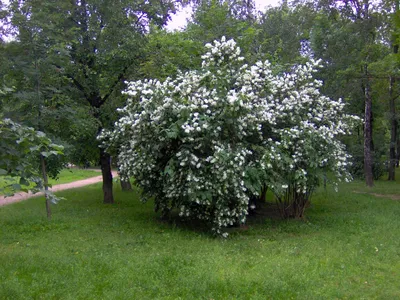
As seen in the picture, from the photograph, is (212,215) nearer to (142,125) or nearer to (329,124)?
(142,125)

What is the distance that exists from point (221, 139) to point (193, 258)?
295 centimetres

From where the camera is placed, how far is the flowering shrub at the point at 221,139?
28.7ft

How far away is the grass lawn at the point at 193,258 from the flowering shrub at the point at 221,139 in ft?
3.00

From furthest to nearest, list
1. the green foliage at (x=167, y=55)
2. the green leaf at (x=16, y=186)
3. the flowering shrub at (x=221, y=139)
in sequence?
the green foliage at (x=167, y=55) < the flowering shrub at (x=221, y=139) < the green leaf at (x=16, y=186)

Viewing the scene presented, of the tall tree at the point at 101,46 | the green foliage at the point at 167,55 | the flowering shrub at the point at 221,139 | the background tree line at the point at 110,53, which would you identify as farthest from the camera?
the tall tree at the point at 101,46

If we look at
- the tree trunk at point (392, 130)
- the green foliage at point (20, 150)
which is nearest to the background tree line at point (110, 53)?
the tree trunk at point (392, 130)

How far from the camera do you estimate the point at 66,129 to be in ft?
36.2

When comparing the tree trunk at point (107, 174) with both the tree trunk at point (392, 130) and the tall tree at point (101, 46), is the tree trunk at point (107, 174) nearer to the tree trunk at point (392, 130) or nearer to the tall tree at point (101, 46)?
the tall tree at point (101, 46)

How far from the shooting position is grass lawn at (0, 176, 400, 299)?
19.2ft

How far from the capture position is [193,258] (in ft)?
23.5

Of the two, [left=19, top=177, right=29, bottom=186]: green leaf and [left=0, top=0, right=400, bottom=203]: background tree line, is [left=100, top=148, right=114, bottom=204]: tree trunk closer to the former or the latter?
[left=0, top=0, right=400, bottom=203]: background tree line

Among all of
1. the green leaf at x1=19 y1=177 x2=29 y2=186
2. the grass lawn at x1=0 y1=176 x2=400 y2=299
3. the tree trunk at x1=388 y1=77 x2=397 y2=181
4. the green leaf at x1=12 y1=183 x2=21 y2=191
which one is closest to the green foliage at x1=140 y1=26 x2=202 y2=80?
the grass lawn at x1=0 y1=176 x2=400 y2=299

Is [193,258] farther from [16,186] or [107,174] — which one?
[107,174]

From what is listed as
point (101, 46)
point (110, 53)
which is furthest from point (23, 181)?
point (101, 46)
